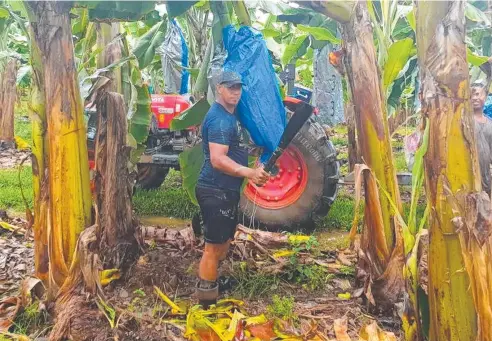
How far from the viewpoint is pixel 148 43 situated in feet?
15.2

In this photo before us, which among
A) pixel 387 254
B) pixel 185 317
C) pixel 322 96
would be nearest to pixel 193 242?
pixel 185 317

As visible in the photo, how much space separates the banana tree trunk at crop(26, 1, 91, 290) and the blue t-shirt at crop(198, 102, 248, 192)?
782 millimetres

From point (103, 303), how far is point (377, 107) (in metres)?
2.00

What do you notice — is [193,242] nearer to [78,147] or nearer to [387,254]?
[78,147]

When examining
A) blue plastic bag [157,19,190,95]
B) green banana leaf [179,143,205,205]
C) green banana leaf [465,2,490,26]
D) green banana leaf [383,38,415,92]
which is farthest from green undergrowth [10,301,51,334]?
green banana leaf [465,2,490,26]

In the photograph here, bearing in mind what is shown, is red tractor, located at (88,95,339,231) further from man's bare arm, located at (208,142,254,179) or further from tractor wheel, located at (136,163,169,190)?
man's bare arm, located at (208,142,254,179)

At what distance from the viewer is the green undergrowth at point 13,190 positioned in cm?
600

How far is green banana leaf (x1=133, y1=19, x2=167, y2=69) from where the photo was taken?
463 cm

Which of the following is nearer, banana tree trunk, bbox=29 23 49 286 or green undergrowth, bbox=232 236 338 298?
banana tree trunk, bbox=29 23 49 286

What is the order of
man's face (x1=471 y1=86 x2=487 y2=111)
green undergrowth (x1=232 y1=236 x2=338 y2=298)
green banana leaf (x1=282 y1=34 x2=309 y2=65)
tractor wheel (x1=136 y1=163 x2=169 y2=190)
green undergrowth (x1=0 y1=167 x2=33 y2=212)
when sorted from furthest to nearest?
tractor wheel (x1=136 y1=163 x2=169 y2=190) → green banana leaf (x1=282 y1=34 x2=309 y2=65) → green undergrowth (x1=0 y1=167 x2=33 y2=212) → man's face (x1=471 y1=86 x2=487 y2=111) → green undergrowth (x1=232 y1=236 x2=338 y2=298)

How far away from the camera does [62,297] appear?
3.07 metres

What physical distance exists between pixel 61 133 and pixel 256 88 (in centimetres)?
127

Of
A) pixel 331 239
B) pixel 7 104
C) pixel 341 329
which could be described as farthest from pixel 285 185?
pixel 7 104

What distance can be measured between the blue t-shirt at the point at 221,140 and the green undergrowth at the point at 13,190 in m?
2.71
